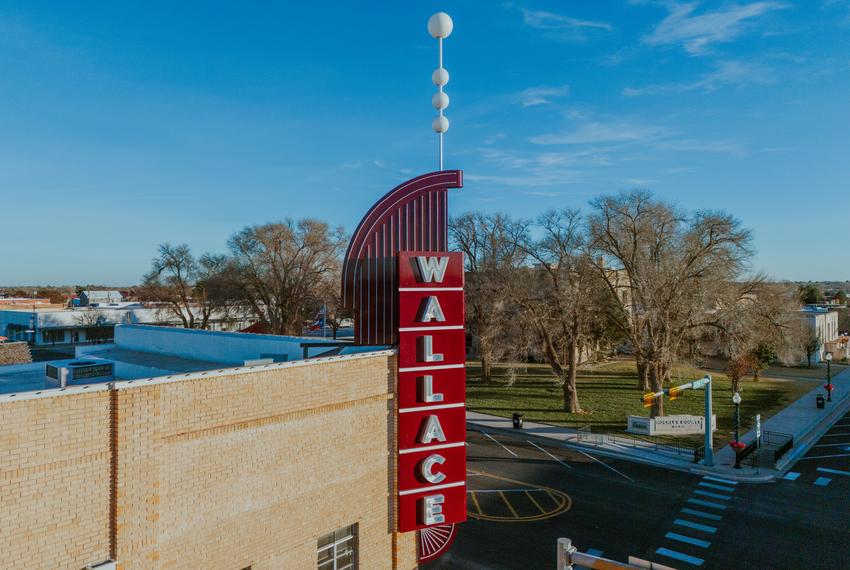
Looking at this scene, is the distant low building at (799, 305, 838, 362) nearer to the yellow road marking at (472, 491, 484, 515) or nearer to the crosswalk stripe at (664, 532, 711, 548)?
the crosswalk stripe at (664, 532, 711, 548)

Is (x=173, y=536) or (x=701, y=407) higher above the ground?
(x=173, y=536)

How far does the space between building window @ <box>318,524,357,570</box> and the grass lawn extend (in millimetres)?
22782

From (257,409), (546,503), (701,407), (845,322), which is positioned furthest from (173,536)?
(845,322)

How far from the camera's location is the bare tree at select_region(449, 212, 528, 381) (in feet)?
126

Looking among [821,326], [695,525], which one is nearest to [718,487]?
[695,525]

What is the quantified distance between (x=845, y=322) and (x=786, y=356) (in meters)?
74.3

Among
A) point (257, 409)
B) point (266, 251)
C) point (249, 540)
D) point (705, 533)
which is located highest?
point (266, 251)

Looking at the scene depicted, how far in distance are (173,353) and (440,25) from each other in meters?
15.9

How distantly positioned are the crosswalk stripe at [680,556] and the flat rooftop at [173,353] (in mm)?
11020

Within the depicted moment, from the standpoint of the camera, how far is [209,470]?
10.2m

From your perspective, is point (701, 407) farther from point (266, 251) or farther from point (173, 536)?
point (266, 251)

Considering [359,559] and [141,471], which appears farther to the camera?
[359,559]

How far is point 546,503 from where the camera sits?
70.0ft

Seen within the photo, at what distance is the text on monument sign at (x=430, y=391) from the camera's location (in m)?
13.5
